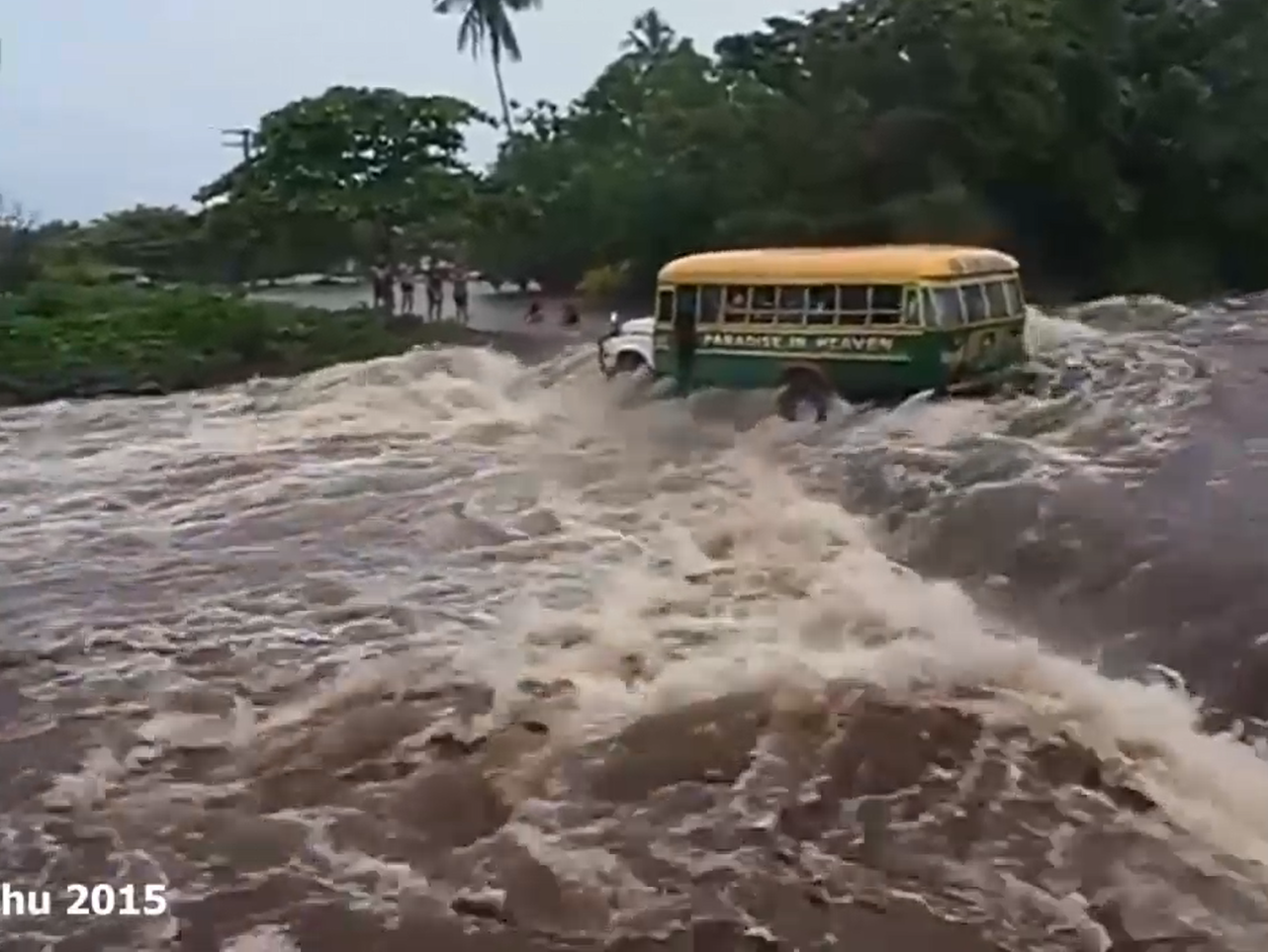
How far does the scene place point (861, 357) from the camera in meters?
12.6

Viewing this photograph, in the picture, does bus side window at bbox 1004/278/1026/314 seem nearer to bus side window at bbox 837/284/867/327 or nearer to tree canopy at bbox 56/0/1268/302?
bus side window at bbox 837/284/867/327

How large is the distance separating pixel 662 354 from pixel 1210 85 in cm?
1278

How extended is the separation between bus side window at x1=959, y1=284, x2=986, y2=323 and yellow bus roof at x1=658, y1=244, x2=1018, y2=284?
128mm

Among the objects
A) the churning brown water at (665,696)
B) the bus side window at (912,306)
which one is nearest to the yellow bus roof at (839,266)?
the bus side window at (912,306)

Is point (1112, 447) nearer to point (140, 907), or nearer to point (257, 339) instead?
point (140, 907)

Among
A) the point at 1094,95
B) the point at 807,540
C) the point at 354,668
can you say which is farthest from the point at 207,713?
the point at 1094,95

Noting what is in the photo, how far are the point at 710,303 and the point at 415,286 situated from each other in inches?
470

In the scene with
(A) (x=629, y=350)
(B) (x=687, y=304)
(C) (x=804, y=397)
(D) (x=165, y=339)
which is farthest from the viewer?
(D) (x=165, y=339)

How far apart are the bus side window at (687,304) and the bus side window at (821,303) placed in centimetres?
105

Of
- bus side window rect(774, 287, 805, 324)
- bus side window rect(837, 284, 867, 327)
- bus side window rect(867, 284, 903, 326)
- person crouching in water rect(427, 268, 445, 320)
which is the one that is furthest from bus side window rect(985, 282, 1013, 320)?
person crouching in water rect(427, 268, 445, 320)

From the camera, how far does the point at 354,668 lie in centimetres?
736

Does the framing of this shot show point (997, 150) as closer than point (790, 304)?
No

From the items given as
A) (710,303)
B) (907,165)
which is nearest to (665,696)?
(710,303)

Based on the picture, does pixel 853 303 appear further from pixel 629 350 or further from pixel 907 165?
pixel 907 165
